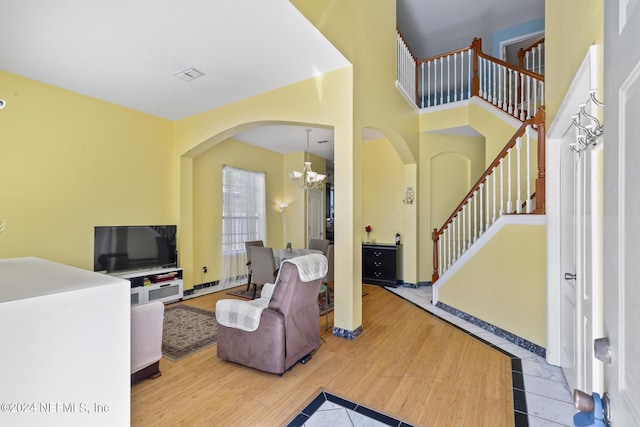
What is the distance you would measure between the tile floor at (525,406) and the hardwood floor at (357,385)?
7cm

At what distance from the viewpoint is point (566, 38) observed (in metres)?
1.98

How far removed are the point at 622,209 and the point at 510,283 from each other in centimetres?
312

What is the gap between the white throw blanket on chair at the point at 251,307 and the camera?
2537 mm

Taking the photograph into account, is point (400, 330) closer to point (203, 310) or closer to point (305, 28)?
point (203, 310)

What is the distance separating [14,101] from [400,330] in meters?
5.26

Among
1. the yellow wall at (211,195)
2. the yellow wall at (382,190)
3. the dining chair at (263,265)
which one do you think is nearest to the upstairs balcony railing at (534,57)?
the yellow wall at (382,190)

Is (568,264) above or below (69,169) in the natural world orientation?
below

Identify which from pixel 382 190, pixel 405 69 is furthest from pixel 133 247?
pixel 405 69

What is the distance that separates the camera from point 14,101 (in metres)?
3.35

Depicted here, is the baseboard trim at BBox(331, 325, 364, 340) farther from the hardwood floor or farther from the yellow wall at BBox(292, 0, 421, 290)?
the yellow wall at BBox(292, 0, 421, 290)

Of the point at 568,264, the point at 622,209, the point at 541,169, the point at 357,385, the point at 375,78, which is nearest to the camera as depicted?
the point at 622,209

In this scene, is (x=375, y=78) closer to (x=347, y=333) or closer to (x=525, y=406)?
(x=347, y=333)

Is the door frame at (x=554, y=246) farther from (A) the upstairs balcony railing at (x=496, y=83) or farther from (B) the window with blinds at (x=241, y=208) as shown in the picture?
(B) the window with blinds at (x=241, y=208)

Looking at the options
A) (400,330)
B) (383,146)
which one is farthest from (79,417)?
(383,146)
